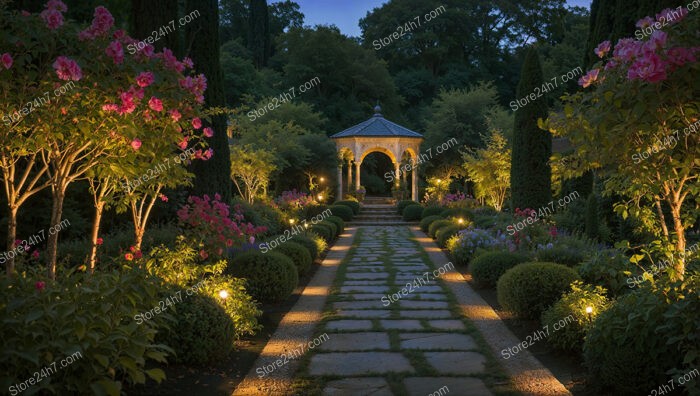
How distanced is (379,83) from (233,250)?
2702 centimetres

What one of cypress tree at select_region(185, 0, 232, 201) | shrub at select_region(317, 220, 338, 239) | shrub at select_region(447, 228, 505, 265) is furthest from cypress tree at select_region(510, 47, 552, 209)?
cypress tree at select_region(185, 0, 232, 201)

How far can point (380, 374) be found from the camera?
4.05 m

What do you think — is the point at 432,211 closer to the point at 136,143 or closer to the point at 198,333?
the point at 198,333

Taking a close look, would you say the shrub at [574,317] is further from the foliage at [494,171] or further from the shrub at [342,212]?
the shrub at [342,212]

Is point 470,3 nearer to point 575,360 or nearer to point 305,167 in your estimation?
point 305,167

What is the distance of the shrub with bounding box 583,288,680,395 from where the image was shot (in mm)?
3361

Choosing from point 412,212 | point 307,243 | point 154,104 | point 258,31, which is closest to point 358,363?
point 154,104

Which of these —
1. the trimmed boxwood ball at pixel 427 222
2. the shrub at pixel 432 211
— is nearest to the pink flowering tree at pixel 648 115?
the trimmed boxwood ball at pixel 427 222

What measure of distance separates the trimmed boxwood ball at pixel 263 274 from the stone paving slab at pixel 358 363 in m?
2.11

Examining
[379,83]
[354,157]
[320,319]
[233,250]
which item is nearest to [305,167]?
[354,157]

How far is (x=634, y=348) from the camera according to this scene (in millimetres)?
3504

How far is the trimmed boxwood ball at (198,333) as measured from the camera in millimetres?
4133

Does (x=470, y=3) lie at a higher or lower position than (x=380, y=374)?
higher

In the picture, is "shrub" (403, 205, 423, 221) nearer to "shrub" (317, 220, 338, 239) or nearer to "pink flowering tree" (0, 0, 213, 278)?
"shrub" (317, 220, 338, 239)
